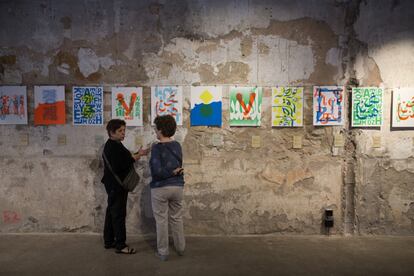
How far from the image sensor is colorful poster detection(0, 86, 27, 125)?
3885 millimetres

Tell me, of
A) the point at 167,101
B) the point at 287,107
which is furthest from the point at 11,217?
the point at 287,107

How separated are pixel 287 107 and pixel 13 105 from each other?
127 inches

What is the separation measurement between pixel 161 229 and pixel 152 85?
5.43 ft

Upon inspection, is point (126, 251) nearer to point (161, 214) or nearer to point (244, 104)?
point (161, 214)

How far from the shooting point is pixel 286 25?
3.81 m

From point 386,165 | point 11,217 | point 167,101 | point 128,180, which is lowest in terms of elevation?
point 11,217

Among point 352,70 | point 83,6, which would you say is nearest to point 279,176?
point 352,70

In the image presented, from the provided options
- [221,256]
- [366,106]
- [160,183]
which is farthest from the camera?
[366,106]

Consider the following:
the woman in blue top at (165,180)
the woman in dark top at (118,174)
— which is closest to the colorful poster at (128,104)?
the woman in dark top at (118,174)

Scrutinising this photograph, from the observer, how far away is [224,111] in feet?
12.7

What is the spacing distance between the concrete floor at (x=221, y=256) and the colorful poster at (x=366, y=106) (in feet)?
4.44

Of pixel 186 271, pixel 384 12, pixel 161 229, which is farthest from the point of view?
pixel 384 12

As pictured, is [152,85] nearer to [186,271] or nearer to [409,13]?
[186,271]

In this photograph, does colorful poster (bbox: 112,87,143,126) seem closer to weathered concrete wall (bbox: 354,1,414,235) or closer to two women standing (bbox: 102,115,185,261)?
two women standing (bbox: 102,115,185,261)
